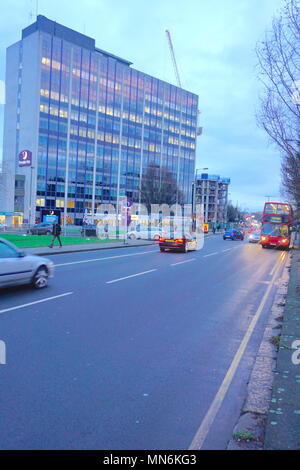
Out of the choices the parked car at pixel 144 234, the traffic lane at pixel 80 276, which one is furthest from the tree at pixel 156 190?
the traffic lane at pixel 80 276

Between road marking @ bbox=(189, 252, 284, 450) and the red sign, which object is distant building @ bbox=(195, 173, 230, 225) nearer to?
the red sign

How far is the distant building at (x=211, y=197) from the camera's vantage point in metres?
135

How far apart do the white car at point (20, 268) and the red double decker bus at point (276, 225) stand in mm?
26291

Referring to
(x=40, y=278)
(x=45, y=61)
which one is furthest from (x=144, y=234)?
(x=45, y=61)

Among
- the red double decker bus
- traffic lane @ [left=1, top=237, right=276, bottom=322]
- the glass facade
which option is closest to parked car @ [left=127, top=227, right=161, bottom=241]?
the red double decker bus

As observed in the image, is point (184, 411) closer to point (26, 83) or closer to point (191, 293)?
point (191, 293)

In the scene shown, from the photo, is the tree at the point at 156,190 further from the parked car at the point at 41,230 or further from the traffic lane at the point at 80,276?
the traffic lane at the point at 80,276

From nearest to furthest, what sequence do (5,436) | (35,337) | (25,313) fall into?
1. (5,436)
2. (35,337)
3. (25,313)

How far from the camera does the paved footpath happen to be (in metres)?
3.56

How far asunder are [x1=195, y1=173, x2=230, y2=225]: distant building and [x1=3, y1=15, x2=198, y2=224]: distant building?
35965 mm

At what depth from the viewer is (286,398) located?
14.6ft

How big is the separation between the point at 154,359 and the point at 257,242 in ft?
137

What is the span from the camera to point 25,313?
7.85 metres
